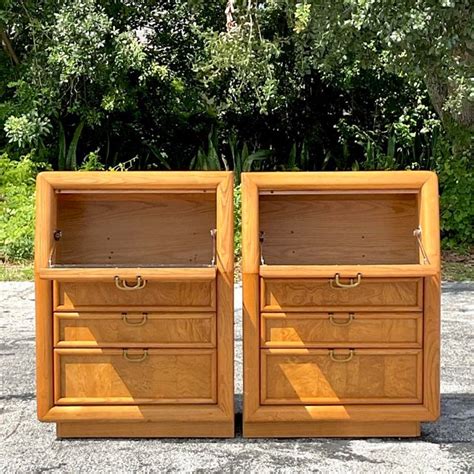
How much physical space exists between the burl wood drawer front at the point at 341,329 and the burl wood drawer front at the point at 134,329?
27 cm

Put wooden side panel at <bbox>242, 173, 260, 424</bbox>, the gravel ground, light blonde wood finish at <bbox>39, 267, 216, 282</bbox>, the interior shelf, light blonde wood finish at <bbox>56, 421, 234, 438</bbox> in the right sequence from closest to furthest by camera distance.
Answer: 1. the gravel ground
2. light blonde wood finish at <bbox>39, 267, 216, 282</bbox>
3. wooden side panel at <bbox>242, 173, 260, 424</bbox>
4. light blonde wood finish at <bbox>56, 421, 234, 438</bbox>
5. the interior shelf

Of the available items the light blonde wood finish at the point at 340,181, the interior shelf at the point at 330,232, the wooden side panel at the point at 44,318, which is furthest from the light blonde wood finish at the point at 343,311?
the wooden side panel at the point at 44,318

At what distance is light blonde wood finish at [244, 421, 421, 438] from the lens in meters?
3.35

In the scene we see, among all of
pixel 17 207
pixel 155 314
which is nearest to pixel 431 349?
pixel 155 314

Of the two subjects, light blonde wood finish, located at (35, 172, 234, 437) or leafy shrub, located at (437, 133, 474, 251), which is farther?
leafy shrub, located at (437, 133, 474, 251)

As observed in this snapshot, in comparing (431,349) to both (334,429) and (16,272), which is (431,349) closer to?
(334,429)

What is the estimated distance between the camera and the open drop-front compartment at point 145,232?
3615mm

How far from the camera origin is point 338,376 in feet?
10.9

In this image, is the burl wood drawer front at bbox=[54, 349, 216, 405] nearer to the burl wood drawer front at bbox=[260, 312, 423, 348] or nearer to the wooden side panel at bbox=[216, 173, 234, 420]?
the wooden side panel at bbox=[216, 173, 234, 420]

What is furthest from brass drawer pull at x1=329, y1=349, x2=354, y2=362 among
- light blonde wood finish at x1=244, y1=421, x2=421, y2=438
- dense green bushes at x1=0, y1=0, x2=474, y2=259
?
dense green bushes at x1=0, y1=0, x2=474, y2=259

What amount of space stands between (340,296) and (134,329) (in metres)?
0.86

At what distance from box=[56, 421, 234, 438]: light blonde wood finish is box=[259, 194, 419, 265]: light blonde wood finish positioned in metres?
0.78

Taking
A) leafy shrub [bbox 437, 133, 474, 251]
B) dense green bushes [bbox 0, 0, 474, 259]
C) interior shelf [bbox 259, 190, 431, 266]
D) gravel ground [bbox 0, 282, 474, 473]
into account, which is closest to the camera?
gravel ground [bbox 0, 282, 474, 473]

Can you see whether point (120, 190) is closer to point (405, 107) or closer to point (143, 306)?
point (143, 306)
